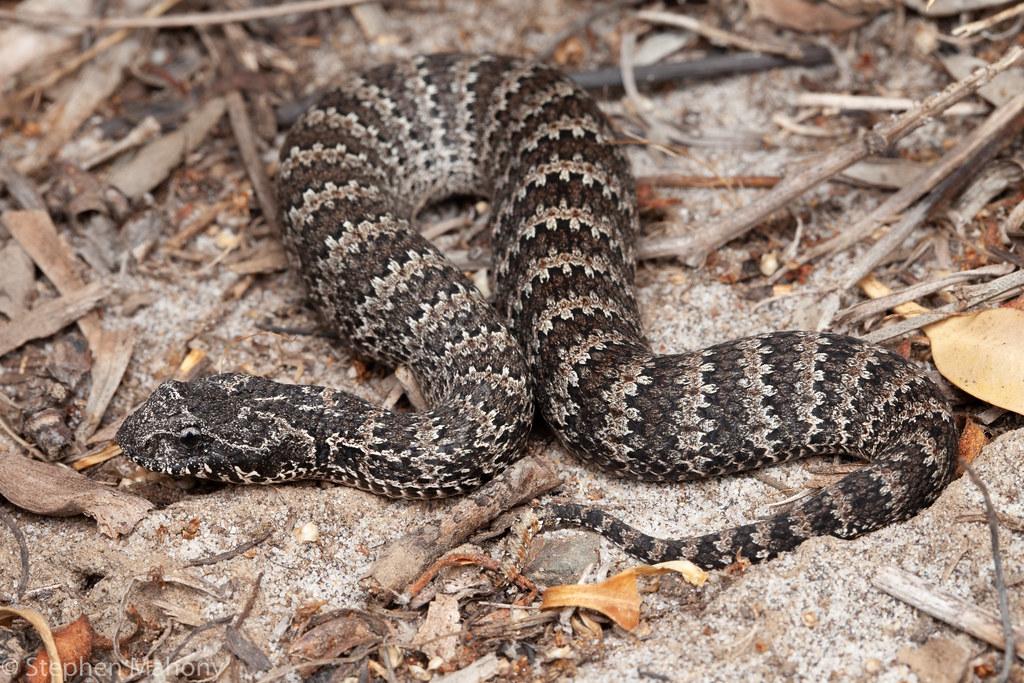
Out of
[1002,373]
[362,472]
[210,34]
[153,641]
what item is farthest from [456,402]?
[210,34]

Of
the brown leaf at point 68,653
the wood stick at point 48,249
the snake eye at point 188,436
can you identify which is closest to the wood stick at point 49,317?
the wood stick at point 48,249

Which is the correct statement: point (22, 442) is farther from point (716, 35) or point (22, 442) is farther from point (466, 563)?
point (716, 35)

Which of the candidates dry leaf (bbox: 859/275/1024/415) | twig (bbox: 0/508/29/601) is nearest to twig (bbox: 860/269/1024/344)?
dry leaf (bbox: 859/275/1024/415)

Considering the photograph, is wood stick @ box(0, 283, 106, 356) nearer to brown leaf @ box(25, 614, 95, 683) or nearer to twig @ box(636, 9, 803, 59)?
brown leaf @ box(25, 614, 95, 683)

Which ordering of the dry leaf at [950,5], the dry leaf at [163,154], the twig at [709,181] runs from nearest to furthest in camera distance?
the dry leaf at [950,5], the twig at [709,181], the dry leaf at [163,154]

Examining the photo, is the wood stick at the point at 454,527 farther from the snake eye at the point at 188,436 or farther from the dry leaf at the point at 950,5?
the dry leaf at the point at 950,5

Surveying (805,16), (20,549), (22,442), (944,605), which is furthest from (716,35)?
(20,549)

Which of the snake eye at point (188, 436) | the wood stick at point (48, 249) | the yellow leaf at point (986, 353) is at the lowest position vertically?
the yellow leaf at point (986, 353)

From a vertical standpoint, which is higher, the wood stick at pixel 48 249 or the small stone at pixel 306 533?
the wood stick at pixel 48 249
